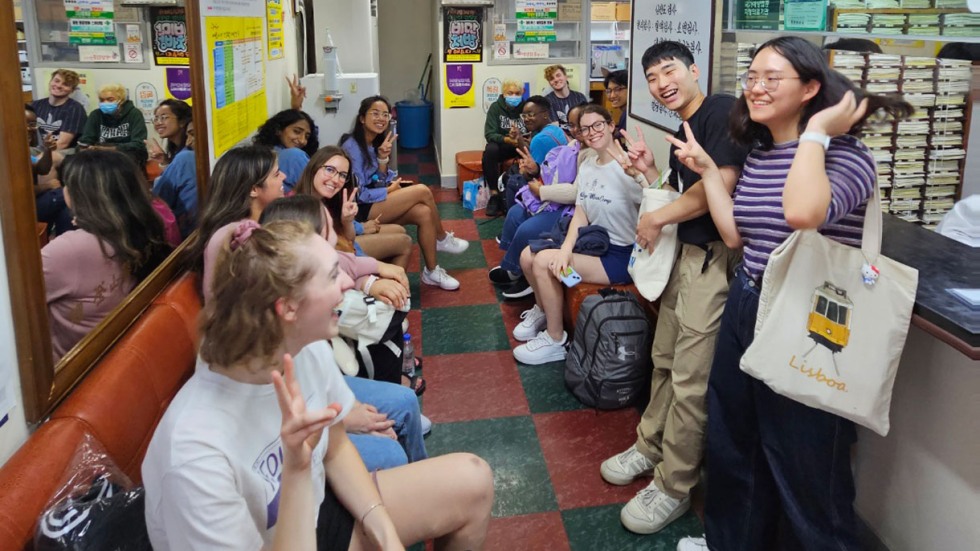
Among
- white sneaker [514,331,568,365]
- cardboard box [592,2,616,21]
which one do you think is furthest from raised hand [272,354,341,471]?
cardboard box [592,2,616,21]

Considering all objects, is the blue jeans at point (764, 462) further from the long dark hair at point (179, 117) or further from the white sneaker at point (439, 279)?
the white sneaker at point (439, 279)

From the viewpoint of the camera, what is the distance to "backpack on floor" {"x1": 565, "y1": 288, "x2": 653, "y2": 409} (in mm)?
2902

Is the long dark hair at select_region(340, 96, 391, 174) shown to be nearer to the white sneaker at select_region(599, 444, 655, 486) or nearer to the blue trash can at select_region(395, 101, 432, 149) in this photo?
the white sneaker at select_region(599, 444, 655, 486)

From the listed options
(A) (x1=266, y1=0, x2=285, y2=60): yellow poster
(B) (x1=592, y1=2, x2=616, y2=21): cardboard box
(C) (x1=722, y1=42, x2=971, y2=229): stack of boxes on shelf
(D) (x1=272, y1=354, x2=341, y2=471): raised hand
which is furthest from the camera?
(B) (x1=592, y1=2, x2=616, y2=21): cardboard box

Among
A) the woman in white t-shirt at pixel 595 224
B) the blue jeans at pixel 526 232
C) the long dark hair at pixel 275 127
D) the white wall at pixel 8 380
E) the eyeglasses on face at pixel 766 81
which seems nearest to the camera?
the white wall at pixel 8 380

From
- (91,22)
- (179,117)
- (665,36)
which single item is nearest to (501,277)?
(665,36)

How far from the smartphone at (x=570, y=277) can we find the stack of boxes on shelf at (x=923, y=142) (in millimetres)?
1019

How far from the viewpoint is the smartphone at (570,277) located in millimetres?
3242

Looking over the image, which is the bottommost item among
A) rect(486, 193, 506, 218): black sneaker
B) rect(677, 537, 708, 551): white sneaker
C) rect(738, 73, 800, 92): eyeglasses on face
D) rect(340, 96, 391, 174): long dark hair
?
rect(677, 537, 708, 551): white sneaker

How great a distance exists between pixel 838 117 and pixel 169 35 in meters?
2.17

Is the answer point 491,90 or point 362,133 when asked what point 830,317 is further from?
point 491,90

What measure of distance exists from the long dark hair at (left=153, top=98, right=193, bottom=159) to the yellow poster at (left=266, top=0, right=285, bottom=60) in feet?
5.45

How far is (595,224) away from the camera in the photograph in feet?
10.9

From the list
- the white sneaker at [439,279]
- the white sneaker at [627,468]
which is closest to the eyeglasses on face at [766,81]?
the white sneaker at [627,468]
